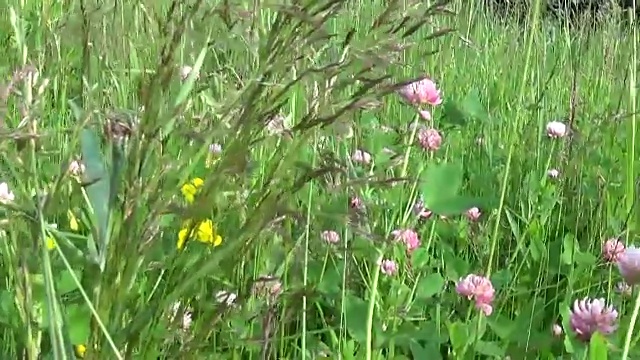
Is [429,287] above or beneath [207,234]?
beneath

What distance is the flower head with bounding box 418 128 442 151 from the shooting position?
52.9 inches

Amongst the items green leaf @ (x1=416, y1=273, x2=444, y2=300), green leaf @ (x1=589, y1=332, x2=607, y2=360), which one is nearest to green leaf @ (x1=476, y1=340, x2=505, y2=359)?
green leaf @ (x1=416, y1=273, x2=444, y2=300)

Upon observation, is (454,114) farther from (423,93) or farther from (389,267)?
(389,267)

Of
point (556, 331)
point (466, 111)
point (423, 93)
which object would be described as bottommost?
point (556, 331)

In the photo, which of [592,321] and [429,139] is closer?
[592,321]

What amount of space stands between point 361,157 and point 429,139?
175 millimetres

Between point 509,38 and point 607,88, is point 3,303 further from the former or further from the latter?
point 509,38

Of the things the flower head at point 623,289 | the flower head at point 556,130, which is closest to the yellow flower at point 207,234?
the flower head at point 623,289

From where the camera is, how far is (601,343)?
715 mm

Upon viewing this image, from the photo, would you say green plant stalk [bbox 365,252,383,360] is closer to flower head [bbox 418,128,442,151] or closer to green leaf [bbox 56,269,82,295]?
green leaf [bbox 56,269,82,295]

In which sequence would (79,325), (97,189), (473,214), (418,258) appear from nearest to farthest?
(97,189) → (79,325) → (418,258) → (473,214)

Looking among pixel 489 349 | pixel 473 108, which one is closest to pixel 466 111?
pixel 473 108

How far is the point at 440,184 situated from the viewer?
988 millimetres

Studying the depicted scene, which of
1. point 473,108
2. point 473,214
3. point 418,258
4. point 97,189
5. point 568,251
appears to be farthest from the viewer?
point 473,108
